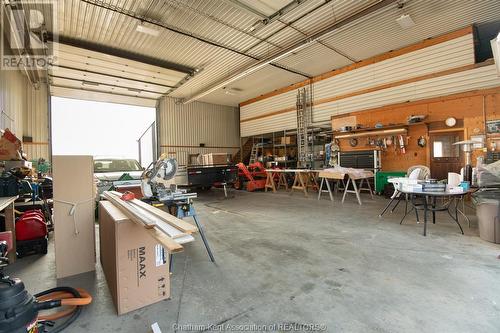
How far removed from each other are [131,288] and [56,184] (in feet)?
4.57

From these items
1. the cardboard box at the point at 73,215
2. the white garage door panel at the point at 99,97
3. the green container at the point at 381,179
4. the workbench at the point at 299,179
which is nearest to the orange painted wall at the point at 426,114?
the green container at the point at 381,179

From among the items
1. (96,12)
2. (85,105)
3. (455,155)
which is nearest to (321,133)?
(455,155)

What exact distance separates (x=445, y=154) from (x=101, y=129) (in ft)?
38.2

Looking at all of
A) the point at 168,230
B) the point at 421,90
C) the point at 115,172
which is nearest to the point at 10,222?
the point at 168,230

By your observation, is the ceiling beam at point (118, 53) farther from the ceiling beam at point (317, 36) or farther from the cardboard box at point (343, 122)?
the cardboard box at point (343, 122)

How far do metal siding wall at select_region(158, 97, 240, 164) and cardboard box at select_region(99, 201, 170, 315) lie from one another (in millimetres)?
9154

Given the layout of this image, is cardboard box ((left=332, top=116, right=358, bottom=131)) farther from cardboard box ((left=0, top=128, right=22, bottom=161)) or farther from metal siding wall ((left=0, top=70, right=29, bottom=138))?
metal siding wall ((left=0, top=70, right=29, bottom=138))

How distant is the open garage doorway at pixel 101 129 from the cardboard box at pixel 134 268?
7400 millimetres

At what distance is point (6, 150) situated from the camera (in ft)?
11.4

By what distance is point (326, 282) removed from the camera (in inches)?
80.8

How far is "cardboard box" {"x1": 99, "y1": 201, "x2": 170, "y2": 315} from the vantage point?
1.70 meters

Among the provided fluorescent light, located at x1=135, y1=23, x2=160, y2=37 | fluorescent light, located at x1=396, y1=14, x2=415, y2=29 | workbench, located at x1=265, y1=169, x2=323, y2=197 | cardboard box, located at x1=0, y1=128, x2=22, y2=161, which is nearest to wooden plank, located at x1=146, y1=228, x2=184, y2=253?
cardboard box, located at x1=0, y1=128, x2=22, y2=161

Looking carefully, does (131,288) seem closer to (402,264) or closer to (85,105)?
(402,264)

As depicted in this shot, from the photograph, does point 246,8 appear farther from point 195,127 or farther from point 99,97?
point 99,97
